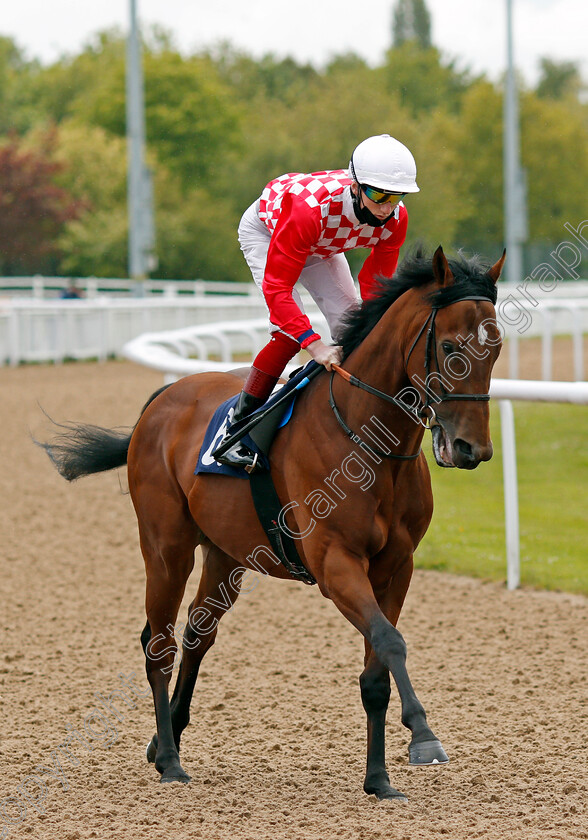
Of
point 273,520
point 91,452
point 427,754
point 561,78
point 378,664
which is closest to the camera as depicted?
point 427,754

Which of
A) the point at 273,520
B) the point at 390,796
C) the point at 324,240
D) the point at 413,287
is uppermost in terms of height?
the point at 324,240

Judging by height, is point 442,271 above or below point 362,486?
above

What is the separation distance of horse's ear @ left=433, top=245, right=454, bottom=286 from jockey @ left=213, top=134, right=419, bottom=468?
346 millimetres

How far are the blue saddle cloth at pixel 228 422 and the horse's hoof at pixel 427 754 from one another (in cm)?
107

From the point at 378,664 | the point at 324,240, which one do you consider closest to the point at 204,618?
the point at 378,664

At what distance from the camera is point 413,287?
3.38 m

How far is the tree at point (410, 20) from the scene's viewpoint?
6994cm

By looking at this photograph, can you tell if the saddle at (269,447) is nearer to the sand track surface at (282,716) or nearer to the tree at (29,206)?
the sand track surface at (282,716)

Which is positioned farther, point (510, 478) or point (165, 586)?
point (510, 478)

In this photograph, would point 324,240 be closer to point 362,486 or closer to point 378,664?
point 362,486

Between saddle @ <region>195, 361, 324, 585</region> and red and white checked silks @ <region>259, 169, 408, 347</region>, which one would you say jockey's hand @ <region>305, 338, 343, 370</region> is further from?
saddle @ <region>195, 361, 324, 585</region>

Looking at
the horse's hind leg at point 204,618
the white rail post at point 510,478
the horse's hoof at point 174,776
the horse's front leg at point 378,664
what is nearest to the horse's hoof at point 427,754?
the horse's front leg at point 378,664

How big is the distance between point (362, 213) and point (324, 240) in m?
0.19

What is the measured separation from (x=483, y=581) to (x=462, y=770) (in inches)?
110
